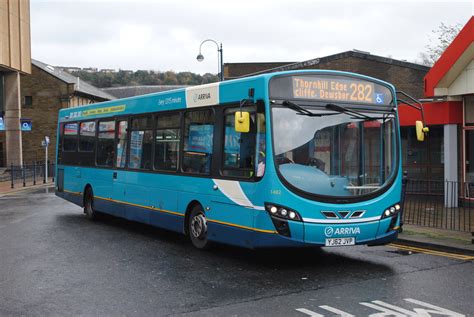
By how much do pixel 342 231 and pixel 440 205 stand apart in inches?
385

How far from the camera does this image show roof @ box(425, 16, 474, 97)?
48.9ft

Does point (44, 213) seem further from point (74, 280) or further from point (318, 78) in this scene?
point (318, 78)

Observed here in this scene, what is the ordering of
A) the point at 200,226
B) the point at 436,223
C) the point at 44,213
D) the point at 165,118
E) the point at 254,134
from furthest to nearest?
the point at 44,213 → the point at 436,223 → the point at 165,118 → the point at 200,226 → the point at 254,134

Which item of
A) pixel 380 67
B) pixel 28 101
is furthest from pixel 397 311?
pixel 28 101

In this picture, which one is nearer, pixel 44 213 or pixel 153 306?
pixel 153 306

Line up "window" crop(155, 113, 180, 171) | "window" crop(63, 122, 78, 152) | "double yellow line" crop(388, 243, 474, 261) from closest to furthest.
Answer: "double yellow line" crop(388, 243, 474, 261) < "window" crop(155, 113, 180, 171) < "window" crop(63, 122, 78, 152)

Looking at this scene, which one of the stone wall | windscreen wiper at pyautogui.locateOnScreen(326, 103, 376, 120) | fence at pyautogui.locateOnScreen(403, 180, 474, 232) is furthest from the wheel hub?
the stone wall

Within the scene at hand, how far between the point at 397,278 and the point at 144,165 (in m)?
5.76

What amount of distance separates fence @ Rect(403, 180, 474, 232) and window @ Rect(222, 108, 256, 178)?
576 cm

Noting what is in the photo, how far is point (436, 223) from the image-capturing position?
495 inches

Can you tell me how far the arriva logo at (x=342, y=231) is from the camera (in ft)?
25.3

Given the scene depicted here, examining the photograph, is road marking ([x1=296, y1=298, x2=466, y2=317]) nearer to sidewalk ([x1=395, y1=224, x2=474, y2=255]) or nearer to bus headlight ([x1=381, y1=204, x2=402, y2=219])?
bus headlight ([x1=381, y1=204, x2=402, y2=219])

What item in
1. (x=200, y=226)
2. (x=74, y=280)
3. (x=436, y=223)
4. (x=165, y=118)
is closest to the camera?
(x=74, y=280)

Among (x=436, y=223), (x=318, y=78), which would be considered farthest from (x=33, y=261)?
(x=436, y=223)
